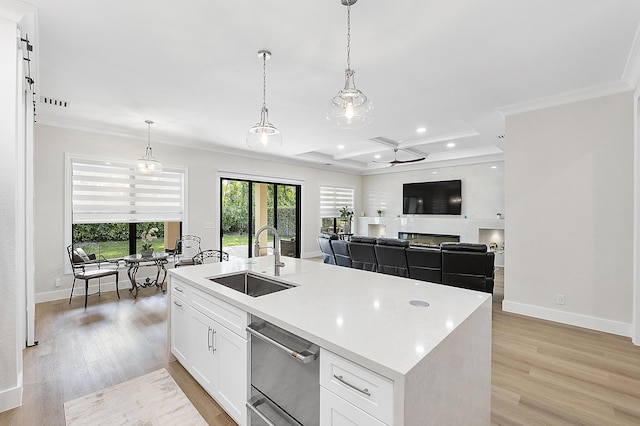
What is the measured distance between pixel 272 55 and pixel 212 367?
2639 mm

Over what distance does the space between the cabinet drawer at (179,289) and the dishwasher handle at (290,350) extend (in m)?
0.97

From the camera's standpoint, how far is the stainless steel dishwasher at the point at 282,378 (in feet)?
4.61

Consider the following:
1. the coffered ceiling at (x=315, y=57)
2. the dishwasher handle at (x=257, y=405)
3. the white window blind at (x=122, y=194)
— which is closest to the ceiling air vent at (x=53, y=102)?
the coffered ceiling at (x=315, y=57)

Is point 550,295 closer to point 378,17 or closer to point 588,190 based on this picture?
point 588,190

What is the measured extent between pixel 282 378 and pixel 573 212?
3971 mm

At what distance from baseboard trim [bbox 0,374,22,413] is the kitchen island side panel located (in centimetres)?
278

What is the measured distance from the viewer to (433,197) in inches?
331

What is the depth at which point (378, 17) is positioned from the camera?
219 cm

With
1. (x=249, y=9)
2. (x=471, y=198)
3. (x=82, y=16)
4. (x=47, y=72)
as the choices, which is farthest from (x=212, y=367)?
(x=471, y=198)

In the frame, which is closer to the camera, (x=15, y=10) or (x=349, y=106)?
(x=15, y=10)

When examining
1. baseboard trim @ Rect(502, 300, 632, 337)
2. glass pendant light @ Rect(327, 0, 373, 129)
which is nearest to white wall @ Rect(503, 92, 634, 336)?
baseboard trim @ Rect(502, 300, 632, 337)

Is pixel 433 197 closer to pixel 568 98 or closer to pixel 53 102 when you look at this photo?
pixel 568 98

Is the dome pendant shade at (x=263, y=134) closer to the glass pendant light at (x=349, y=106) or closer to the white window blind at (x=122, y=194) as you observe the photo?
the glass pendant light at (x=349, y=106)

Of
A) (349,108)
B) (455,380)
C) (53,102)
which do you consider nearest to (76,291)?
(53,102)
